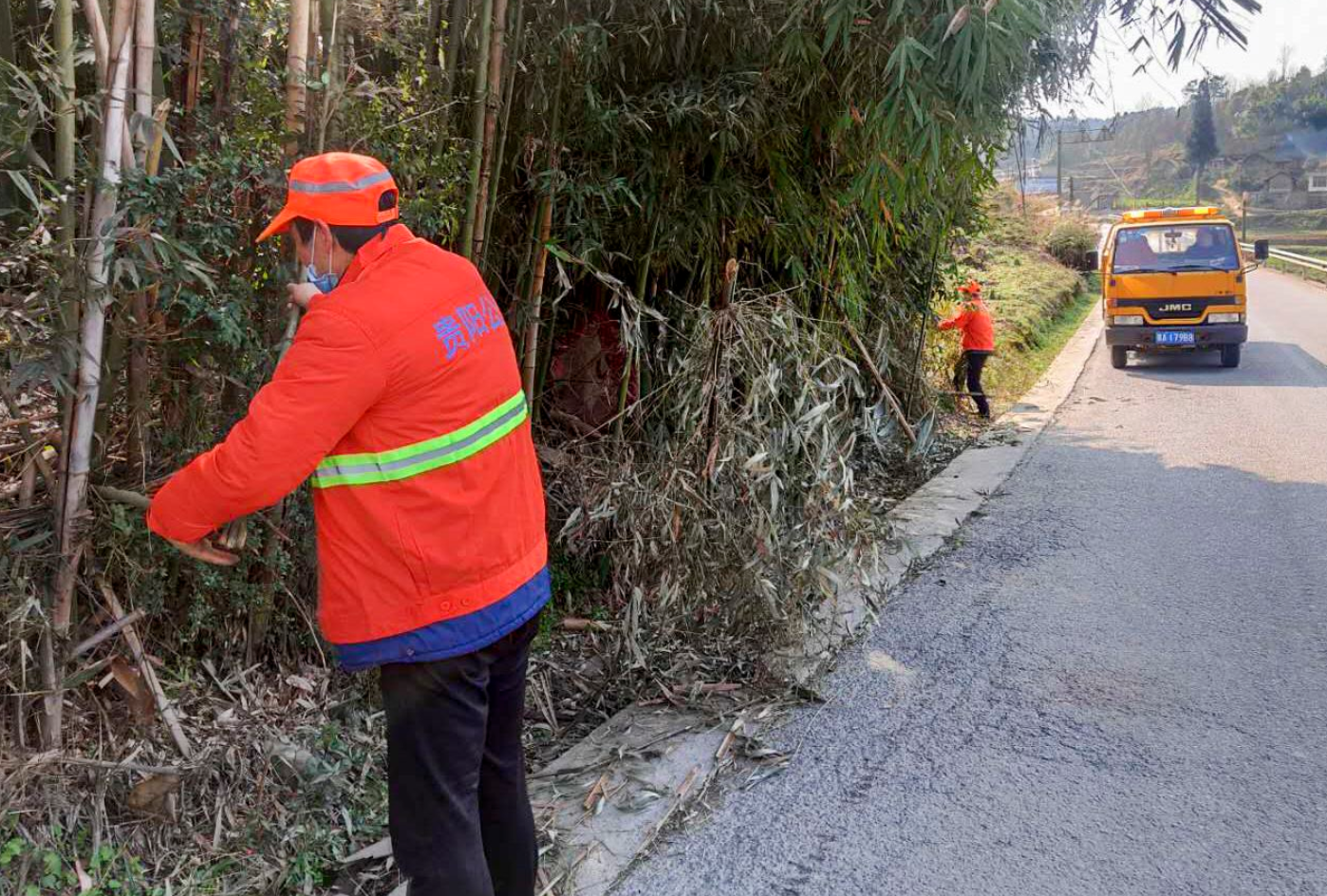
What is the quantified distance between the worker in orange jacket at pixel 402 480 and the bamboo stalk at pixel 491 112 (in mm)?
1160

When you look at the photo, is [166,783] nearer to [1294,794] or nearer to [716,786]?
[716,786]

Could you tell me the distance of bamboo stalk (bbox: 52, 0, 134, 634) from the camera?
2180 mm

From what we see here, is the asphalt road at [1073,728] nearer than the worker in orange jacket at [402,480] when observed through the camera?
No

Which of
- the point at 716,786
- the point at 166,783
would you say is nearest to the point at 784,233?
the point at 716,786

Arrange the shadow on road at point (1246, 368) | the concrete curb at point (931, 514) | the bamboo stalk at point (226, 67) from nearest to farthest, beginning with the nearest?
the bamboo stalk at point (226, 67) → the concrete curb at point (931, 514) → the shadow on road at point (1246, 368)

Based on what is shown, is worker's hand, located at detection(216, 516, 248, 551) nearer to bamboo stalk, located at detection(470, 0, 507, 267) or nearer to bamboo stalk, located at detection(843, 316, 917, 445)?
bamboo stalk, located at detection(470, 0, 507, 267)

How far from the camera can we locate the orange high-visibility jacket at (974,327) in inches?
380

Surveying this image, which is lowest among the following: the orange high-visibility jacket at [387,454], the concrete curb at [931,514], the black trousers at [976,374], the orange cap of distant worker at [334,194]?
the concrete curb at [931,514]

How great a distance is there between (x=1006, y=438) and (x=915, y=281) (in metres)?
1.79

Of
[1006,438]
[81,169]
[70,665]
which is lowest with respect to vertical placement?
[1006,438]

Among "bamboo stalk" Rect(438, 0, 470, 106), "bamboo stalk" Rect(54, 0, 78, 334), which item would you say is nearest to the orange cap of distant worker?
"bamboo stalk" Rect(54, 0, 78, 334)

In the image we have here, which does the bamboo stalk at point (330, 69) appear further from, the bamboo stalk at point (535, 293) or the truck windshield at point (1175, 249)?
the truck windshield at point (1175, 249)

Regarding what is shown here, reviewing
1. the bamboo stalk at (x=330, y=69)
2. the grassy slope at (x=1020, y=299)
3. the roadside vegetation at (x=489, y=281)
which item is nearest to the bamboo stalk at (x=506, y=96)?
the roadside vegetation at (x=489, y=281)

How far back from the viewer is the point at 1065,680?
398cm
